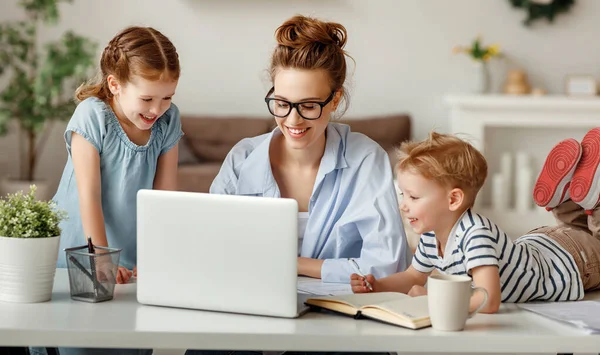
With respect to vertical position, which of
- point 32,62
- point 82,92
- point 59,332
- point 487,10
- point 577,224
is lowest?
point 59,332

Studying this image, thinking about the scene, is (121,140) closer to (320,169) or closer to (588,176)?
(320,169)

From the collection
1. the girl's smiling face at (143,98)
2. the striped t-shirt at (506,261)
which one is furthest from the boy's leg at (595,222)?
the girl's smiling face at (143,98)

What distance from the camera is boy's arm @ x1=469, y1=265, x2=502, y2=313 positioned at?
136cm

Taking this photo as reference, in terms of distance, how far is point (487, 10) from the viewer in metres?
5.59

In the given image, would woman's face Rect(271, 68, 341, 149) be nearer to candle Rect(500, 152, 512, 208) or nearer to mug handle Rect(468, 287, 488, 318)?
mug handle Rect(468, 287, 488, 318)

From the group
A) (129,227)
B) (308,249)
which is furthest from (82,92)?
(308,249)

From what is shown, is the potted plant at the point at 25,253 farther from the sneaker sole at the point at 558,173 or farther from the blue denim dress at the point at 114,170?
the sneaker sole at the point at 558,173

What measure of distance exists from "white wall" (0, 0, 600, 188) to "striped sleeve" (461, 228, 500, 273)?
423cm

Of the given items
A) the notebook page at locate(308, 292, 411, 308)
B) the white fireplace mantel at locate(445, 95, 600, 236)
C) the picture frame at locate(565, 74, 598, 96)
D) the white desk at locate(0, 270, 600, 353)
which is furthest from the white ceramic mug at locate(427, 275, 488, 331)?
the picture frame at locate(565, 74, 598, 96)

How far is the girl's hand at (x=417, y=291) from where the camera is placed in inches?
57.1

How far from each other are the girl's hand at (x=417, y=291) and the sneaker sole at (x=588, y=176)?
1.38 feet

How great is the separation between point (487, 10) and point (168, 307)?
471 cm

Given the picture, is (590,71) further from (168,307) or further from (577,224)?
(168,307)

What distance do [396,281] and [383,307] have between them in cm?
30
